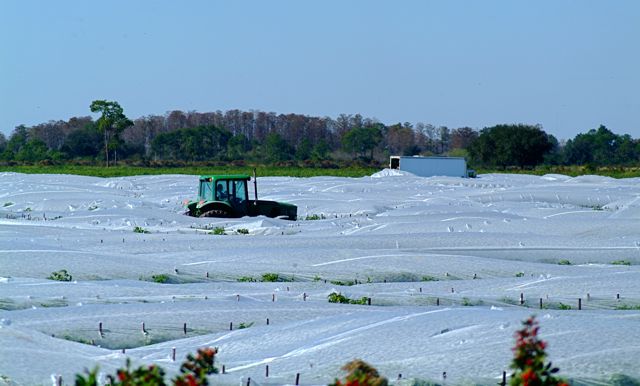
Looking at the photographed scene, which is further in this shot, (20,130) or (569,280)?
(20,130)

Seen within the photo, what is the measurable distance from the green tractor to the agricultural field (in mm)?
697

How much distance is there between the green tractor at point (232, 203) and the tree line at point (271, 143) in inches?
1278

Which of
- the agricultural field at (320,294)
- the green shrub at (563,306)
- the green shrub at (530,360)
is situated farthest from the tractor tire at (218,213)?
the green shrub at (530,360)

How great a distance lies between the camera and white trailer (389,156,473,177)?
44.7m

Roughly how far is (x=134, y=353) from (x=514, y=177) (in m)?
35.3

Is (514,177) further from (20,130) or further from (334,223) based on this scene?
(20,130)

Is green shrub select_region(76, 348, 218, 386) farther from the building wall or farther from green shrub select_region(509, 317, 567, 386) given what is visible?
the building wall

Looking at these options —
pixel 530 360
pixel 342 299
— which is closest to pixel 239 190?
pixel 342 299

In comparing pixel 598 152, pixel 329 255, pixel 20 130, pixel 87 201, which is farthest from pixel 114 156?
pixel 329 255

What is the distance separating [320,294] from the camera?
972cm

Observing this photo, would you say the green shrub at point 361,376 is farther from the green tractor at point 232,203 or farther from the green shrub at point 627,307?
the green tractor at point 232,203

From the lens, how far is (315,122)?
84.6 m

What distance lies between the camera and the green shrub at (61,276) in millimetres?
10867

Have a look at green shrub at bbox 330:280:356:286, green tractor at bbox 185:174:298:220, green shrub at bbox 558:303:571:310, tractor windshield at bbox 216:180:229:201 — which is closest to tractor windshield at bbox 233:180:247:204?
green tractor at bbox 185:174:298:220
